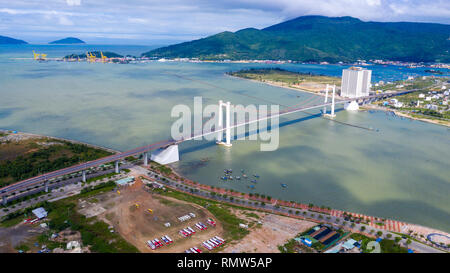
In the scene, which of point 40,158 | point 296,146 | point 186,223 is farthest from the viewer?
point 296,146

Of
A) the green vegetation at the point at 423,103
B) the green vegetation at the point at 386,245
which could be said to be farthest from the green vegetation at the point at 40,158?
the green vegetation at the point at 423,103

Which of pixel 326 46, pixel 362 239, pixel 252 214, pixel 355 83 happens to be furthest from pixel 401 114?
pixel 326 46

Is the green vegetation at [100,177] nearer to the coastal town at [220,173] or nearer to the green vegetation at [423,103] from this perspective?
the coastal town at [220,173]

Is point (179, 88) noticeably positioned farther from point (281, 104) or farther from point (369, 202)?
point (369, 202)

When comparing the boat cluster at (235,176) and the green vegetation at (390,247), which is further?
the boat cluster at (235,176)

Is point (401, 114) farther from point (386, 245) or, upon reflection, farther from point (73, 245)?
point (73, 245)

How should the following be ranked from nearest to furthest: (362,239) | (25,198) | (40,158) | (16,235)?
(16,235)
(362,239)
(25,198)
(40,158)
